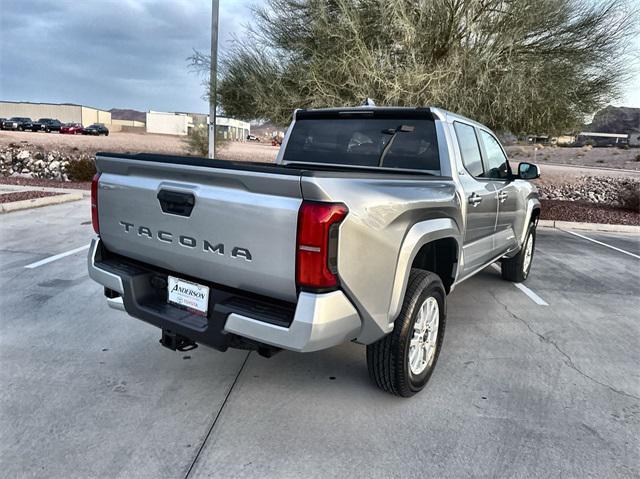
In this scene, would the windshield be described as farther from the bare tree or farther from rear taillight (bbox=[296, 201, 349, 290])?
the bare tree

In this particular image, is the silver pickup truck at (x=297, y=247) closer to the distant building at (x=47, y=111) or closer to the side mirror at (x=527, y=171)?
the side mirror at (x=527, y=171)

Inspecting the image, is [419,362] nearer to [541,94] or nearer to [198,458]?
[198,458]

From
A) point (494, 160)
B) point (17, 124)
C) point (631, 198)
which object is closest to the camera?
point (494, 160)

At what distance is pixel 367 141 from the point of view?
420 centimetres

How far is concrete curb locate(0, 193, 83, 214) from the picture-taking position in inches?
377

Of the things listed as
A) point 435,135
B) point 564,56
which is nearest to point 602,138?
point 564,56

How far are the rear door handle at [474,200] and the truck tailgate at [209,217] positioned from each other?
210 centimetres

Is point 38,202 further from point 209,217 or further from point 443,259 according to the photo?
point 443,259

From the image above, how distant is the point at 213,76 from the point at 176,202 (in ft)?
38.2

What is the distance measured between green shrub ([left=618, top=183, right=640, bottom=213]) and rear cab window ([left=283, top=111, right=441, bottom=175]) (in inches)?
508

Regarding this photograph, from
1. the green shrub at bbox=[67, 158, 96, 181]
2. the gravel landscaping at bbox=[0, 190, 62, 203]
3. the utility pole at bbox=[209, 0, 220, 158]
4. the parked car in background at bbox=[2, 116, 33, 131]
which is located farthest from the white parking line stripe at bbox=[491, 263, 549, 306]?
the parked car in background at bbox=[2, 116, 33, 131]

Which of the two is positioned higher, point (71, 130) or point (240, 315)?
point (71, 130)

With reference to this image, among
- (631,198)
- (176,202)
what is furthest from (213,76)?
(631,198)

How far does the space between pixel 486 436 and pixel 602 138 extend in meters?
124
